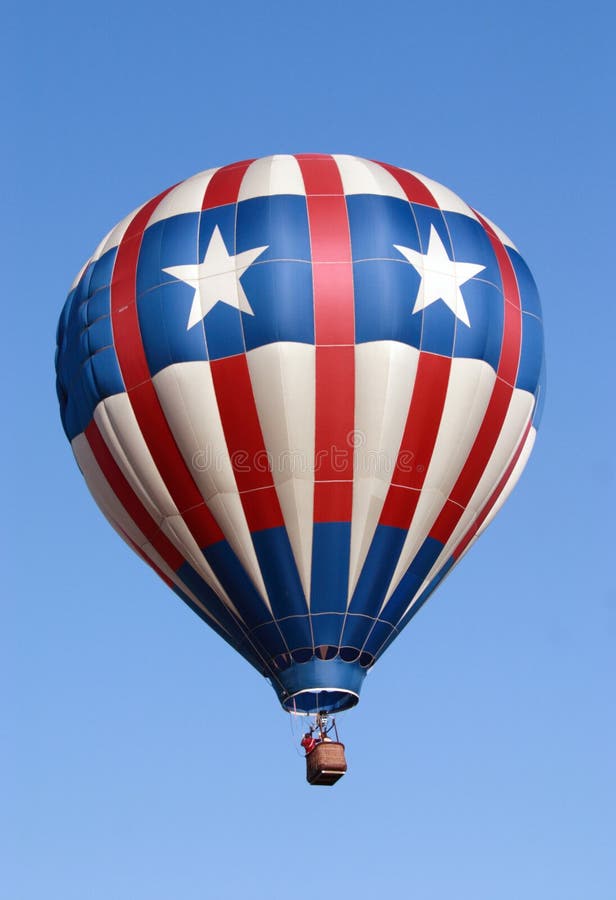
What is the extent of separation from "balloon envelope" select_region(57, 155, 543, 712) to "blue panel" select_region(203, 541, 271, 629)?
0.02 m

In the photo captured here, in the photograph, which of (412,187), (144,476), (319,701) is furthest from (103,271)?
(319,701)

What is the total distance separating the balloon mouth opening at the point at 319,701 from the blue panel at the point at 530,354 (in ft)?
13.0

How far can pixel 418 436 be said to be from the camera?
73.2 feet

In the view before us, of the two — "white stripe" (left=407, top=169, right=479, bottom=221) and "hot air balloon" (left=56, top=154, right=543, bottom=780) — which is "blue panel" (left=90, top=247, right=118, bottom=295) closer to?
"hot air balloon" (left=56, top=154, right=543, bottom=780)

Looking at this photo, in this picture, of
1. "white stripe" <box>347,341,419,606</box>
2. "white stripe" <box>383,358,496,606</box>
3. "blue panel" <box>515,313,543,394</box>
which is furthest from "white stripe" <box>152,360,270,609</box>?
"blue panel" <box>515,313,543,394</box>

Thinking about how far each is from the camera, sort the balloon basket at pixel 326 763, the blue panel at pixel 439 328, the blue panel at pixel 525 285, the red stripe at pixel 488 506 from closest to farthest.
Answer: the balloon basket at pixel 326 763 → the blue panel at pixel 439 328 → the red stripe at pixel 488 506 → the blue panel at pixel 525 285

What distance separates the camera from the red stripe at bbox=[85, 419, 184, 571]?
75.3 ft

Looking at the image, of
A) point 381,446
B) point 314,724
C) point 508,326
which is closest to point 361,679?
point 314,724

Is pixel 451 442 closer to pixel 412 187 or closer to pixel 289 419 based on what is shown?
pixel 289 419

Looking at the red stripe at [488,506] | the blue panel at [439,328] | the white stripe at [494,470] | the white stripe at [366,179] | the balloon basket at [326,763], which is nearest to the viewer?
the balloon basket at [326,763]

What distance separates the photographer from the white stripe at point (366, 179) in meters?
22.9

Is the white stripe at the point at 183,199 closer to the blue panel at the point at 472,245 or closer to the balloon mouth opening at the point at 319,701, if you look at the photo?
the blue panel at the point at 472,245

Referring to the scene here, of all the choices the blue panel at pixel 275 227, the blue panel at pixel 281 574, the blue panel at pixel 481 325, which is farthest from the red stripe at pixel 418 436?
the blue panel at pixel 275 227

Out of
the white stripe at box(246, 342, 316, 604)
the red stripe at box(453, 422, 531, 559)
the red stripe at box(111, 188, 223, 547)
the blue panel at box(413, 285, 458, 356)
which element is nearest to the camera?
the white stripe at box(246, 342, 316, 604)
